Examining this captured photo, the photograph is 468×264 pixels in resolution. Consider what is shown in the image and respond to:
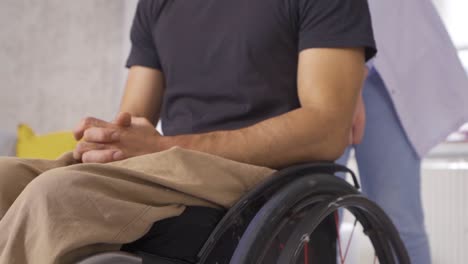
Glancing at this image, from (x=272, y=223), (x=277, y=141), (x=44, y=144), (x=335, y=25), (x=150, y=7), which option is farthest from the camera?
(x=44, y=144)

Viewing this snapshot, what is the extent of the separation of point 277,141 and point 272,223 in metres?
0.17

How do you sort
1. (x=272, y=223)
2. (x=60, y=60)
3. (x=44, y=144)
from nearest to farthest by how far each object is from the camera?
(x=272, y=223) → (x=44, y=144) → (x=60, y=60)

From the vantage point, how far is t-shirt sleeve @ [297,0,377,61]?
39.4 inches

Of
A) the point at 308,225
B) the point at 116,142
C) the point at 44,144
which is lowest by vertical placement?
the point at 44,144

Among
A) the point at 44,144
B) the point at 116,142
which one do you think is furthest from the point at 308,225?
the point at 44,144

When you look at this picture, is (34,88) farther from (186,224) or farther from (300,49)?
(186,224)

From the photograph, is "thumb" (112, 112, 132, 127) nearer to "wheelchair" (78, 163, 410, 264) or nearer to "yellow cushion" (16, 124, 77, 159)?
"wheelchair" (78, 163, 410, 264)

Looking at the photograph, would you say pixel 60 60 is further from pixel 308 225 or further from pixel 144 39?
pixel 308 225

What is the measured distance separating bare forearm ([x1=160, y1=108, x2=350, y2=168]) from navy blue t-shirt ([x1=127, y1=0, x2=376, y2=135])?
0.36ft

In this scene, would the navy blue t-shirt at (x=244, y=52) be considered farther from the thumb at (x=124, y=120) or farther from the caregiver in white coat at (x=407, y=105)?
the caregiver in white coat at (x=407, y=105)

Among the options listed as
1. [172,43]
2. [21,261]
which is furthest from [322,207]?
[172,43]

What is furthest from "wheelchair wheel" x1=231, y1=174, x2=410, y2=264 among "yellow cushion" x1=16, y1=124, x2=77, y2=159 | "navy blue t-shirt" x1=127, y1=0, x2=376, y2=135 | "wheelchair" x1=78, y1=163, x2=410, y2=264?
"yellow cushion" x1=16, y1=124, x2=77, y2=159

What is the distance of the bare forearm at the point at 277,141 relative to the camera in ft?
2.99

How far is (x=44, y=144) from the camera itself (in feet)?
7.75
